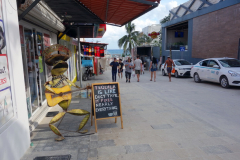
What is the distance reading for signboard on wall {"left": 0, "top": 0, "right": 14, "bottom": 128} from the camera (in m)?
2.88

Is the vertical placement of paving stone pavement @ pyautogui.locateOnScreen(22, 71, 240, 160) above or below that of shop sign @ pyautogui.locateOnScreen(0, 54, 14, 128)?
below

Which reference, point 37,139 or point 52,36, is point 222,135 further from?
point 52,36

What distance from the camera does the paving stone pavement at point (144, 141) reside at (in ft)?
11.5

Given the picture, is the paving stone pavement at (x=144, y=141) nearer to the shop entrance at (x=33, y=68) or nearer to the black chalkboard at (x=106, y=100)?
the black chalkboard at (x=106, y=100)

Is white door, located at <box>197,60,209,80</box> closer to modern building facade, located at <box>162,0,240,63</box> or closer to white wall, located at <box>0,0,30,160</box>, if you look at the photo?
modern building facade, located at <box>162,0,240,63</box>

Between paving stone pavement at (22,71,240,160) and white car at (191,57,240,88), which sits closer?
paving stone pavement at (22,71,240,160)

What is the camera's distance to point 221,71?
395 inches

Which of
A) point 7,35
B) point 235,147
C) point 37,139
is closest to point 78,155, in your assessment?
point 37,139

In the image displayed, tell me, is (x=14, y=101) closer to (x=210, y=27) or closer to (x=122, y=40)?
(x=210, y=27)

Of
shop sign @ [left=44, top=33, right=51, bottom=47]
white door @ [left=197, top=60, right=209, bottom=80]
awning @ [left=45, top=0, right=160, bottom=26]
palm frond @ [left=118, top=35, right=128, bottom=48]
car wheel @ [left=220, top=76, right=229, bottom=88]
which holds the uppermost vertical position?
palm frond @ [left=118, top=35, right=128, bottom=48]

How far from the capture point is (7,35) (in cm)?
313

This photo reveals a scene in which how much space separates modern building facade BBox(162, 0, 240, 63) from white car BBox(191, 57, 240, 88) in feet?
13.3

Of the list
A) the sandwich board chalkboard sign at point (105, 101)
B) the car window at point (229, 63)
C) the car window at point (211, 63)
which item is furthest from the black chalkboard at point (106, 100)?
the car window at point (211, 63)

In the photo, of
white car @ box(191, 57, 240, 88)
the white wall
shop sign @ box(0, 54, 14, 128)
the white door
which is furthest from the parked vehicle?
shop sign @ box(0, 54, 14, 128)
